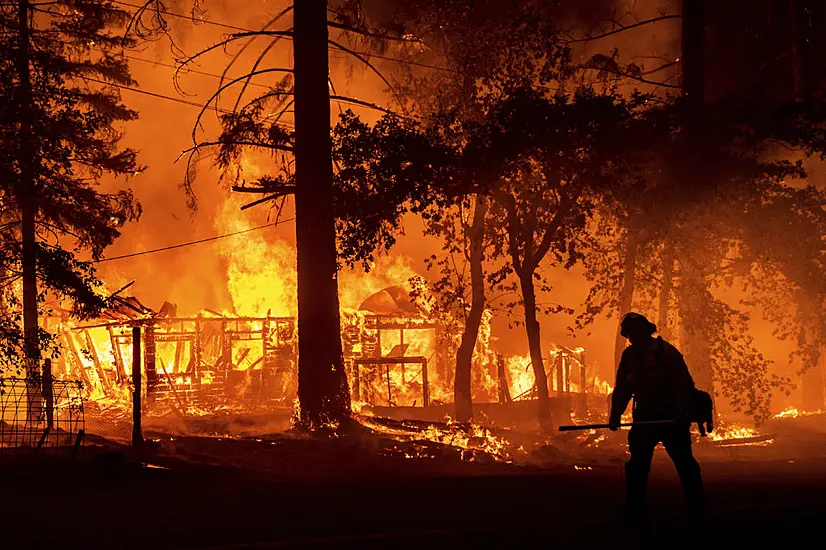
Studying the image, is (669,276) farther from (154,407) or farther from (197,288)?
(197,288)

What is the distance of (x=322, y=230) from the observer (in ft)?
53.3

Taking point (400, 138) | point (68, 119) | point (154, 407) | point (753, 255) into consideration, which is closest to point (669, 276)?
point (753, 255)

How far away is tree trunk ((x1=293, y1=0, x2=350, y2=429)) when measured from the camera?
16297 mm

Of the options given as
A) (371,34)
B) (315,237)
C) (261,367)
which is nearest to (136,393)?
(315,237)

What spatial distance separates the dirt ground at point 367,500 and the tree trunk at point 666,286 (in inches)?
203

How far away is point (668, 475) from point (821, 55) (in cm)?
1396

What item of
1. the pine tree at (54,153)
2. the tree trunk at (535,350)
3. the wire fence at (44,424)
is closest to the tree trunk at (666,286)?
the tree trunk at (535,350)

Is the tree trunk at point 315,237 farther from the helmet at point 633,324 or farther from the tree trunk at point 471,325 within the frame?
the helmet at point 633,324

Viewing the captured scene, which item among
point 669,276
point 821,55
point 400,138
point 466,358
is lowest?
point 466,358

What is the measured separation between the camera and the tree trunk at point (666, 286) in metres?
→ 18.4

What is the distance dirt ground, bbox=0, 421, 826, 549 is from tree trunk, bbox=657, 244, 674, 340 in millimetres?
5156

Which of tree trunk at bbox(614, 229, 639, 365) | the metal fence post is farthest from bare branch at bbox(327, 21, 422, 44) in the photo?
the metal fence post

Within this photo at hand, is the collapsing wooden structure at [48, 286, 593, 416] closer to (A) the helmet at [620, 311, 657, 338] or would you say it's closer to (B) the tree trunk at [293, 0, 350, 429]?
(B) the tree trunk at [293, 0, 350, 429]

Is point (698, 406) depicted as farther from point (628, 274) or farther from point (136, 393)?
point (628, 274)
